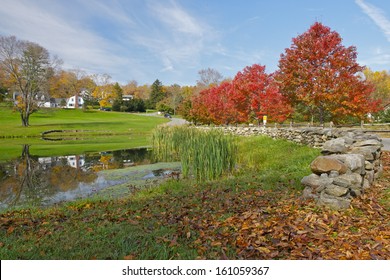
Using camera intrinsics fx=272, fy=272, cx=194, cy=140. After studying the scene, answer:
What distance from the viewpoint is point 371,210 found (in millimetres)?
4223

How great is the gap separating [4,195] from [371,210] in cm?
876

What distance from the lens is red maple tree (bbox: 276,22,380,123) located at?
15.2m

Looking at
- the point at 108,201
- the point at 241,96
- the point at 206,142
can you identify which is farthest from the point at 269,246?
the point at 241,96

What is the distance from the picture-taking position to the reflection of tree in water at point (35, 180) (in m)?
7.35

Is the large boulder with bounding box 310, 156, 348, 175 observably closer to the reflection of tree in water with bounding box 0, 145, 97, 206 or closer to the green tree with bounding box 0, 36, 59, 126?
the reflection of tree in water with bounding box 0, 145, 97, 206

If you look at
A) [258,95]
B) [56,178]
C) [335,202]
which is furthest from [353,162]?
[258,95]

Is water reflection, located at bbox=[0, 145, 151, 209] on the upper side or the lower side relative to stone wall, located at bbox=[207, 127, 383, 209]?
lower

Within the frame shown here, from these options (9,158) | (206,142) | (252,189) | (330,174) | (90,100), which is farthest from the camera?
(90,100)

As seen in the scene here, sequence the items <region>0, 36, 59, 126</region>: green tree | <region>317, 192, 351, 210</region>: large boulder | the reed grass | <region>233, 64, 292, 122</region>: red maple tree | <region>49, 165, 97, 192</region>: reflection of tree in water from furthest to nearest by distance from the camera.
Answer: <region>0, 36, 59, 126</region>: green tree
<region>233, 64, 292, 122</region>: red maple tree
<region>49, 165, 97, 192</region>: reflection of tree in water
the reed grass
<region>317, 192, 351, 210</region>: large boulder

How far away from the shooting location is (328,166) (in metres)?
4.75

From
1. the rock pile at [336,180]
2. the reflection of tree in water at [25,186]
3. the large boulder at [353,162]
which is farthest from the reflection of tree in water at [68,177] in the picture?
the large boulder at [353,162]

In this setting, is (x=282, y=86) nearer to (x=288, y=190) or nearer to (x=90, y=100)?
(x=288, y=190)

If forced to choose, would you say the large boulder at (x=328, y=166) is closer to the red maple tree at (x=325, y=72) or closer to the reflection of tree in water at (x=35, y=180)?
the reflection of tree in water at (x=35, y=180)

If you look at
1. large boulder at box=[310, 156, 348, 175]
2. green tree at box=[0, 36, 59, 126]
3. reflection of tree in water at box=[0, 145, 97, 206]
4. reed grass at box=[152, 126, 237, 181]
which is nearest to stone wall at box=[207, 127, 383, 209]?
large boulder at box=[310, 156, 348, 175]
